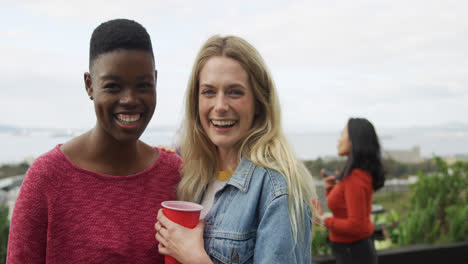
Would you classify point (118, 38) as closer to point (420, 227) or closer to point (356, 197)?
point (356, 197)

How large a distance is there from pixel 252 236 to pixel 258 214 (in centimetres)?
10

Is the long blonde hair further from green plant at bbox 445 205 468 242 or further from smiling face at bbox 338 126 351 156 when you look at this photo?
green plant at bbox 445 205 468 242

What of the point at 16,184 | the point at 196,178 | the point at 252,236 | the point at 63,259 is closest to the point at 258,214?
the point at 252,236

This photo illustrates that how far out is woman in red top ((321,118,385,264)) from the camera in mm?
3504

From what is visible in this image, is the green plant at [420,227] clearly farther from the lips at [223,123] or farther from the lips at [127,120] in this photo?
the lips at [127,120]

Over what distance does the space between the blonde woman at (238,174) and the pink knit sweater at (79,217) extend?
12 cm

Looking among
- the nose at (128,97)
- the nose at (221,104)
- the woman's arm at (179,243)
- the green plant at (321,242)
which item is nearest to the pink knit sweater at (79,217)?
the woman's arm at (179,243)

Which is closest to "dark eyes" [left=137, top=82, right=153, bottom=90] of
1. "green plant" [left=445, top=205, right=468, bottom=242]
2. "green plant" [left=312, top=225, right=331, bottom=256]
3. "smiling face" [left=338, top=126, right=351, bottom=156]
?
"smiling face" [left=338, top=126, right=351, bottom=156]

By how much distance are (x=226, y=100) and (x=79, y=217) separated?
837 mm

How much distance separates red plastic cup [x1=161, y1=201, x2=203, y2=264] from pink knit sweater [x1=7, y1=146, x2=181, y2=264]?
12 centimetres

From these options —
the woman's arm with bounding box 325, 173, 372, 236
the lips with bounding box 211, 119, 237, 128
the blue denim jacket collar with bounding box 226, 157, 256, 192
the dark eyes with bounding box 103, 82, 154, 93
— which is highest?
the dark eyes with bounding box 103, 82, 154, 93

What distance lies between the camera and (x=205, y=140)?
2164 millimetres

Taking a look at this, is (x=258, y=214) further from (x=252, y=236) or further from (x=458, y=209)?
(x=458, y=209)

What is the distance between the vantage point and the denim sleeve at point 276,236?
1.57 m
